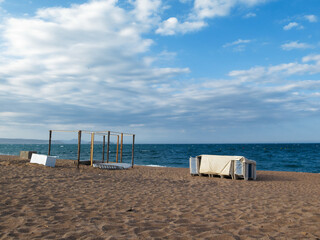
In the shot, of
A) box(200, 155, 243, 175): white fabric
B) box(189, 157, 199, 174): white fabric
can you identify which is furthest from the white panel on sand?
box(200, 155, 243, 175): white fabric

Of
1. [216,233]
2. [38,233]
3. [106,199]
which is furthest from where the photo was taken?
[106,199]

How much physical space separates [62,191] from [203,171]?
8015 millimetres

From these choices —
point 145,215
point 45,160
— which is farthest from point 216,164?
point 45,160

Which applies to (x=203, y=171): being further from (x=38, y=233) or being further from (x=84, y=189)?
(x=38, y=233)

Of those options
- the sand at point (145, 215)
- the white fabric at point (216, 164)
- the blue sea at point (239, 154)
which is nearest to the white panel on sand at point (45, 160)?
the sand at point (145, 215)

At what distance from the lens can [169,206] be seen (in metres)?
6.37

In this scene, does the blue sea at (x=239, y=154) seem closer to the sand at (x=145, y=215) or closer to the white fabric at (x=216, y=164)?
the white fabric at (x=216, y=164)

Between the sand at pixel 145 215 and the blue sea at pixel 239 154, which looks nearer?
the sand at pixel 145 215

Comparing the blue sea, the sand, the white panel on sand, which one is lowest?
the blue sea

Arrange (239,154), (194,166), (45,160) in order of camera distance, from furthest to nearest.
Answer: (239,154), (45,160), (194,166)

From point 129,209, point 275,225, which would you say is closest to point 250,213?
point 275,225

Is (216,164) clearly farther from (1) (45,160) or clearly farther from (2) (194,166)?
(1) (45,160)

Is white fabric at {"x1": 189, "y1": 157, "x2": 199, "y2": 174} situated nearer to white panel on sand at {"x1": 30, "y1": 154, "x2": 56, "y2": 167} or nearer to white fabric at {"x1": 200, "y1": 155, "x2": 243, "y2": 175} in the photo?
white fabric at {"x1": 200, "y1": 155, "x2": 243, "y2": 175}

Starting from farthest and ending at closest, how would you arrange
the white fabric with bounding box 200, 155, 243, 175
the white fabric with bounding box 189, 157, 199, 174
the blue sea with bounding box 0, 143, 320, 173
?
1. the blue sea with bounding box 0, 143, 320, 173
2. the white fabric with bounding box 189, 157, 199, 174
3. the white fabric with bounding box 200, 155, 243, 175
